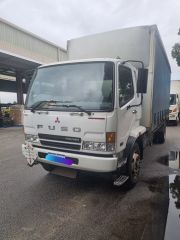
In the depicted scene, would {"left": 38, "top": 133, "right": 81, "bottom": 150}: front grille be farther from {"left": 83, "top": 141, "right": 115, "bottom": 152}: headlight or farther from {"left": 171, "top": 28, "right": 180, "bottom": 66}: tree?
{"left": 171, "top": 28, "right": 180, "bottom": 66}: tree

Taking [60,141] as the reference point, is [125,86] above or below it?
above

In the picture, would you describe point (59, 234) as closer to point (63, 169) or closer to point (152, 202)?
point (63, 169)

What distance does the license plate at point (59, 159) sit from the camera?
12.4 feet

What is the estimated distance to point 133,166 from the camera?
4.38 metres

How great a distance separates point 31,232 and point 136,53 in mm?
3800

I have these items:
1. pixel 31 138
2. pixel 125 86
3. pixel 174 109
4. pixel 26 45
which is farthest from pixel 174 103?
pixel 31 138

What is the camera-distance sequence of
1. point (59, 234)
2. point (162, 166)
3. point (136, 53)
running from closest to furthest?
point (59, 234)
point (136, 53)
point (162, 166)

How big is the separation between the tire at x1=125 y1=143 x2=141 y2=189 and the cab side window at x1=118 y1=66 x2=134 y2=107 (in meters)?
0.97

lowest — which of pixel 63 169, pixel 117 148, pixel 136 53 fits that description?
pixel 63 169

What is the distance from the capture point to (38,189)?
14.4ft

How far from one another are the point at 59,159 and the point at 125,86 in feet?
Answer: 5.53

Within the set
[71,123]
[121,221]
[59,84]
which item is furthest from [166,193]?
[59,84]

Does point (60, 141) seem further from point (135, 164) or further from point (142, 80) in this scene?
point (142, 80)

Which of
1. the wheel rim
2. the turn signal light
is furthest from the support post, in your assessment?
the turn signal light
